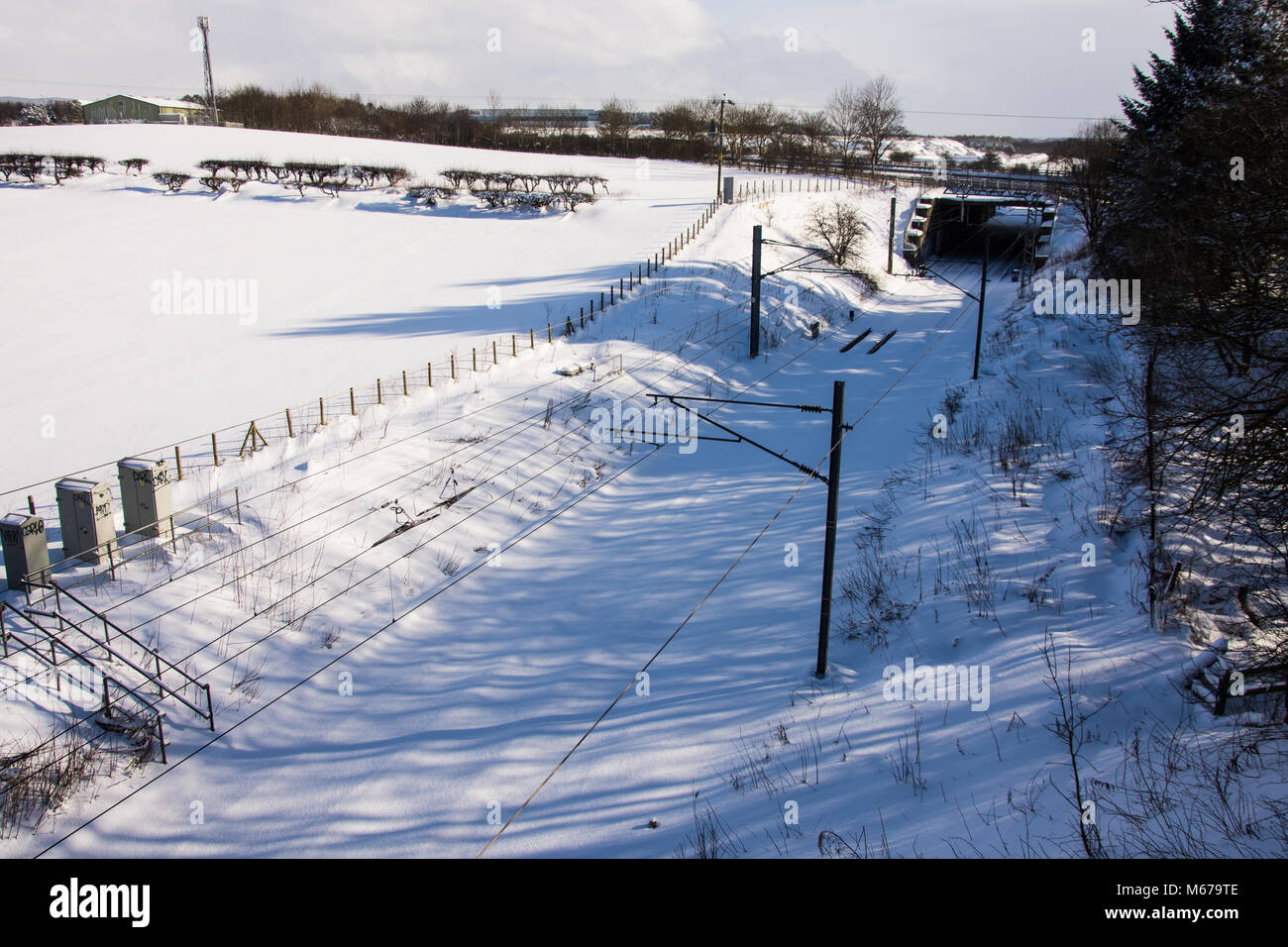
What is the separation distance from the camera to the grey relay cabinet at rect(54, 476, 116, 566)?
12.9m

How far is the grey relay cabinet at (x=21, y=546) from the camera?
11695 millimetres

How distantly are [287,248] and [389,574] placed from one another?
30.4 metres

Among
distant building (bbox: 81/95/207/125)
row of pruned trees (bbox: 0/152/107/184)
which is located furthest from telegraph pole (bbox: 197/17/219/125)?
row of pruned trees (bbox: 0/152/107/184)

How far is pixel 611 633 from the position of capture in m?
14.5

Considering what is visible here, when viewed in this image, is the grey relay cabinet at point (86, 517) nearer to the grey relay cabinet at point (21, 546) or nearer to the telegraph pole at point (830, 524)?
the grey relay cabinet at point (21, 546)

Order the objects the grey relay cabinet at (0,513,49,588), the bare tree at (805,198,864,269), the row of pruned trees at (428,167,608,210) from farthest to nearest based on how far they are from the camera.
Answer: the row of pruned trees at (428,167,608,210) < the bare tree at (805,198,864,269) < the grey relay cabinet at (0,513,49,588)

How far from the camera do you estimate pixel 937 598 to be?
45.9ft

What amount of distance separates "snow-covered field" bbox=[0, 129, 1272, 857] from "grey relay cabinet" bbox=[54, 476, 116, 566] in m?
0.73

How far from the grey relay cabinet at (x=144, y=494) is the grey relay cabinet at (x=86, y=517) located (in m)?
0.64

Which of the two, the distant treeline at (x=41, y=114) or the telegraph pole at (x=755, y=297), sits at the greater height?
the distant treeline at (x=41, y=114)
